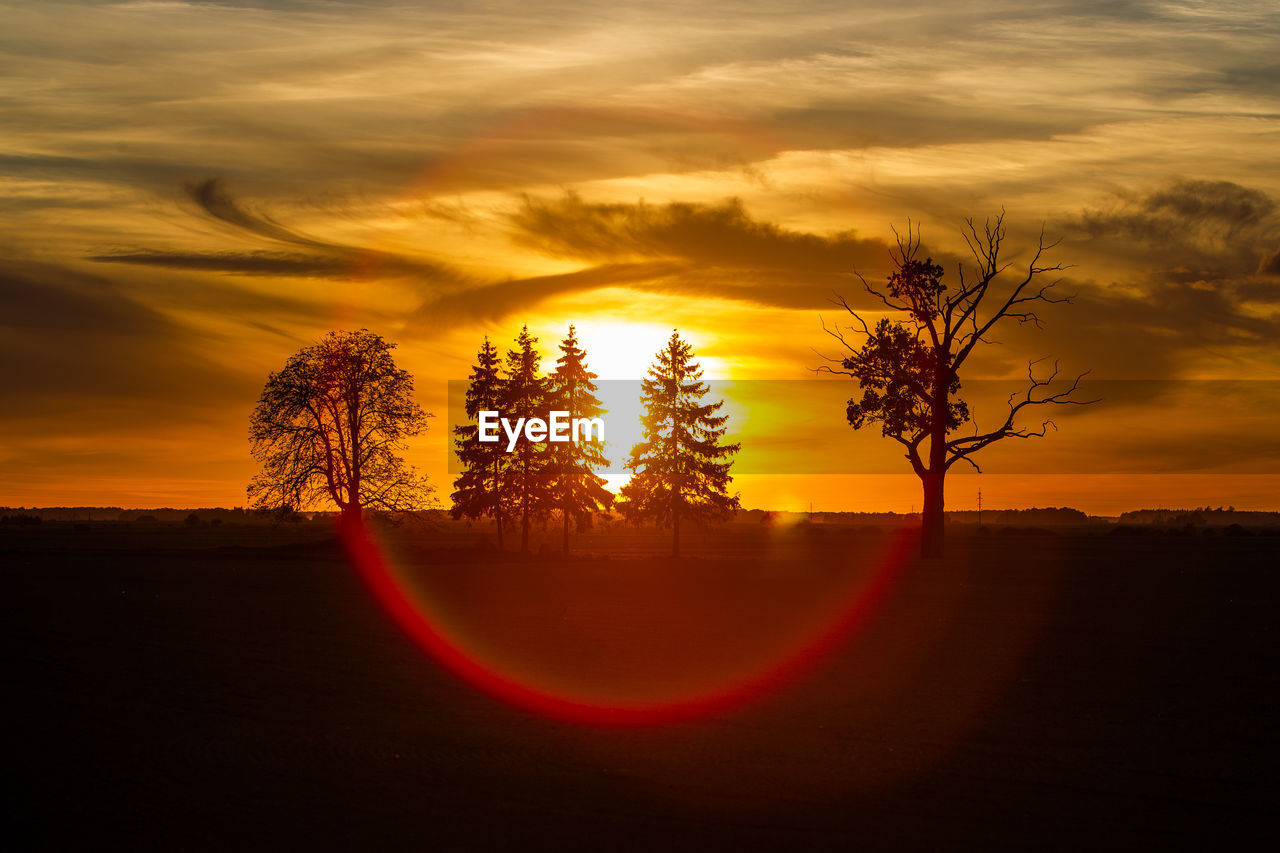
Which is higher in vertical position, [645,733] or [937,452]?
[937,452]

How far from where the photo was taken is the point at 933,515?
50.1 metres

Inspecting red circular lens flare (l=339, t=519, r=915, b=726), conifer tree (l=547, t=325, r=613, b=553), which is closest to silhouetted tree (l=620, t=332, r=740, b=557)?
conifer tree (l=547, t=325, r=613, b=553)

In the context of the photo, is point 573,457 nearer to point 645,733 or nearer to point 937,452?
point 937,452

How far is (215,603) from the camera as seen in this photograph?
29.2m

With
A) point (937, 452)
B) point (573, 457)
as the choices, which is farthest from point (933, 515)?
point (573, 457)

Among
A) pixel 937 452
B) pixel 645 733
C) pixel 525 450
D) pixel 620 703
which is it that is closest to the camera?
pixel 645 733

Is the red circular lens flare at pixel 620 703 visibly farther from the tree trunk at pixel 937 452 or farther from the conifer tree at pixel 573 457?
the conifer tree at pixel 573 457

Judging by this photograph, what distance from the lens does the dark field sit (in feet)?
29.3

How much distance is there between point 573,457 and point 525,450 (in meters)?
3.24

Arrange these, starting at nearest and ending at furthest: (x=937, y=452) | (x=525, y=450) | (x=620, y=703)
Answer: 1. (x=620, y=703)
2. (x=937, y=452)
3. (x=525, y=450)

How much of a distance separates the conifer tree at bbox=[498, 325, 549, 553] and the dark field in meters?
44.9

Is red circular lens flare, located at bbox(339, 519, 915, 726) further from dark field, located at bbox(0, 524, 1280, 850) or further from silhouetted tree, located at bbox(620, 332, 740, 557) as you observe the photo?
silhouetted tree, located at bbox(620, 332, 740, 557)

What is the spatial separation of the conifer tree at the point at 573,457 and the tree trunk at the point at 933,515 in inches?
1073

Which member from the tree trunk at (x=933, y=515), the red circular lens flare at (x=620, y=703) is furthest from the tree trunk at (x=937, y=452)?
the red circular lens flare at (x=620, y=703)
